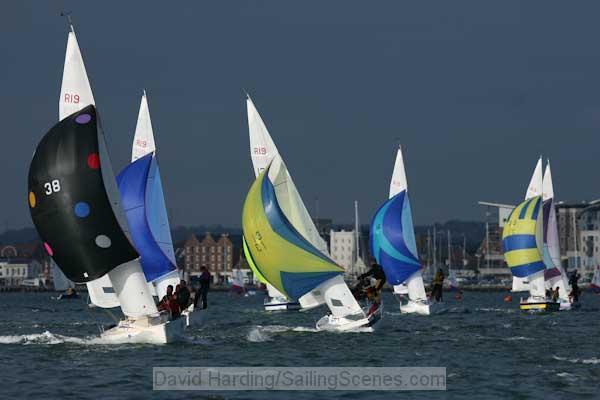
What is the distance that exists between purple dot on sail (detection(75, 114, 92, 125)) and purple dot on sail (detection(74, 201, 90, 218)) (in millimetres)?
2171

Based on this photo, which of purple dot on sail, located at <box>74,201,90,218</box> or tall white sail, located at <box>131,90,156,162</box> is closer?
purple dot on sail, located at <box>74,201,90,218</box>

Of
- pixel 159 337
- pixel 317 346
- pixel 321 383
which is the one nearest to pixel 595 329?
pixel 317 346

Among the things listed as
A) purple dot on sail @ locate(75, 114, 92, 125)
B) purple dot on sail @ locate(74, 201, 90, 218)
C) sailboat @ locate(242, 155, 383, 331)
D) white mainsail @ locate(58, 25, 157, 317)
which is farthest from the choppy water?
purple dot on sail @ locate(75, 114, 92, 125)

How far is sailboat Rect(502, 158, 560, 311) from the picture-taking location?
65.6 meters

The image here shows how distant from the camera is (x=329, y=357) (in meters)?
32.3

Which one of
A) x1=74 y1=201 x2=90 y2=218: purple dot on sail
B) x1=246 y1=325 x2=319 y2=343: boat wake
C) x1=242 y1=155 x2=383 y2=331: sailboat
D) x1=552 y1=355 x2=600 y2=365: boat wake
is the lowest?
x1=552 y1=355 x2=600 y2=365: boat wake

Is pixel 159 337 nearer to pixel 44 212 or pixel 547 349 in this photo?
pixel 44 212

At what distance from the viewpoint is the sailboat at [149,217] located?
45250mm

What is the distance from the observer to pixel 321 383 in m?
27.0

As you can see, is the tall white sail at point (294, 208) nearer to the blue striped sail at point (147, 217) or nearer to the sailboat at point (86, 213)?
the blue striped sail at point (147, 217)

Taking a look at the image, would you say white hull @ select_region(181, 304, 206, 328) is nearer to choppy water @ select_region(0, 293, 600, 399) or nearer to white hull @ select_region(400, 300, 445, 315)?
choppy water @ select_region(0, 293, 600, 399)

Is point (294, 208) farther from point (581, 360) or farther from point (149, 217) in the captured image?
point (581, 360)

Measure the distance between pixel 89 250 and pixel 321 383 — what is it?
8586 millimetres

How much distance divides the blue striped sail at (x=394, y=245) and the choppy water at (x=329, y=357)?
12.6 meters
